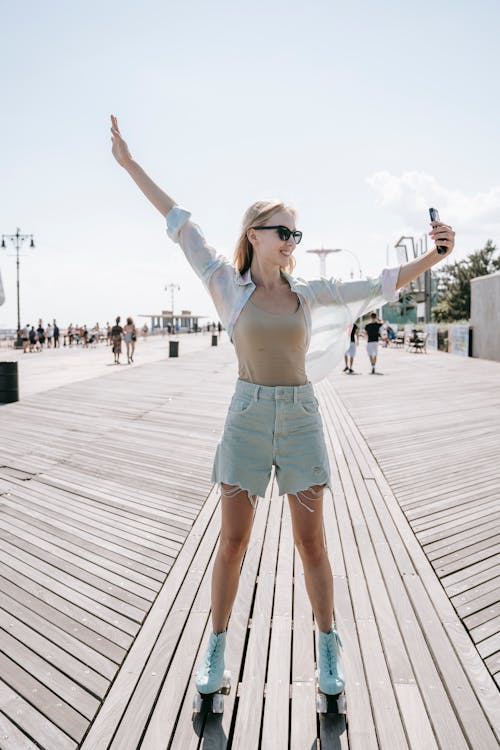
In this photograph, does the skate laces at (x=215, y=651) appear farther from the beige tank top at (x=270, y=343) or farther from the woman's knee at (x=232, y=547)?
the beige tank top at (x=270, y=343)

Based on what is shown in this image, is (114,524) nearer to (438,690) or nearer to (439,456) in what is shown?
(438,690)

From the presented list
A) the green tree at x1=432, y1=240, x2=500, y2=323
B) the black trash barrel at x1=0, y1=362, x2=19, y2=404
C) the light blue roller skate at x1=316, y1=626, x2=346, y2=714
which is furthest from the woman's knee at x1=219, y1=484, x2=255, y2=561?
the green tree at x1=432, y1=240, x2=500, y2=323

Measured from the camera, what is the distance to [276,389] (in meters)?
2.00

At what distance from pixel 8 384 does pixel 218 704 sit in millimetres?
9382

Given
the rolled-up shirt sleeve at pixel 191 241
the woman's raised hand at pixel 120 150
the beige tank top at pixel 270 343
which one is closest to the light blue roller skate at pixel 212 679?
the beige tank top at pixel 270 343

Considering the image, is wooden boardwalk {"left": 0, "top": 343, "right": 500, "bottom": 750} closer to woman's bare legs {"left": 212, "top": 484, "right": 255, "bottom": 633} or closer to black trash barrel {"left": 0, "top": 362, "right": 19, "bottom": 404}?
woman's bare legs {"left": 212, "top": 484, "right": 255, "bottom": 633}

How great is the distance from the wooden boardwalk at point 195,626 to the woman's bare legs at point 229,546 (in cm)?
42

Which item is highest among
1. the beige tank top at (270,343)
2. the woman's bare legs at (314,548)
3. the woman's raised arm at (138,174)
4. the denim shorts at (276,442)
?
the woman's raised arm at (138,174)

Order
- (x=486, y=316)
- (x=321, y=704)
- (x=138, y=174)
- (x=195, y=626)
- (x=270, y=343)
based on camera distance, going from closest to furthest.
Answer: (x=270, y=343) < (x=321, y=704) < (x=138, y=174) < (x=195, y=626) < (x=486, y=316)

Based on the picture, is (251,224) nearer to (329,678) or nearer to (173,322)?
(329,678)

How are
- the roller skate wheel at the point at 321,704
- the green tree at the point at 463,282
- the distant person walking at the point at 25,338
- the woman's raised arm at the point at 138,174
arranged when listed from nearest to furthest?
the roller skate wheel at the point at 321,704 < the woman's raised arm at the point at 138,174 < the distant person walking at the point at 25,338 < the green tree at the point at 463,282

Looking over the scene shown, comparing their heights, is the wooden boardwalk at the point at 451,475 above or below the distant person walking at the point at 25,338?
below

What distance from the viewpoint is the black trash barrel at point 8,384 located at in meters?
10.2

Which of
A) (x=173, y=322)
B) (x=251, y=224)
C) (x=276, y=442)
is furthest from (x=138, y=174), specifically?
(x=173, y=322)
